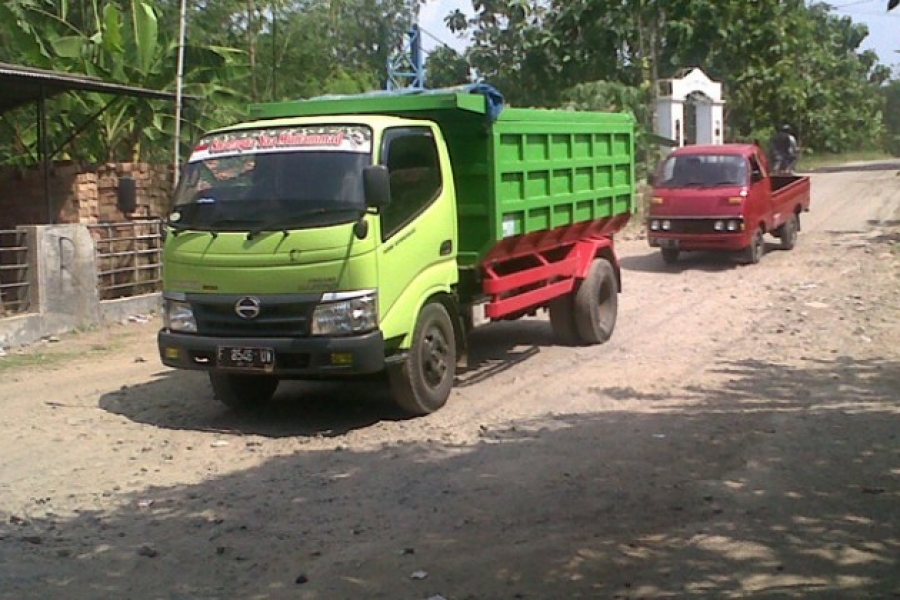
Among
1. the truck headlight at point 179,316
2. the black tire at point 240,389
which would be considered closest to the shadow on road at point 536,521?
the black tire at point 240,389

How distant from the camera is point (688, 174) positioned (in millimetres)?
17078

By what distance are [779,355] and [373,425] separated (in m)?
4.27

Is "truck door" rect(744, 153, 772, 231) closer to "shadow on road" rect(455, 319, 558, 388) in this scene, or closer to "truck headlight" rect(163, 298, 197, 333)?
"shadow on road" rect(455, 319, 558, 388)

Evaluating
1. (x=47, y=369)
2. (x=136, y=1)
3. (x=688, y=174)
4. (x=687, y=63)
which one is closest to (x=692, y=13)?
(x=687, y=63)

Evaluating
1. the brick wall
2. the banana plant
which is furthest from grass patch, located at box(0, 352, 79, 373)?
the banana plant

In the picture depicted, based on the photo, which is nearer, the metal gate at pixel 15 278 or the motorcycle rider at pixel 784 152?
the metal gate at pixel 15 278

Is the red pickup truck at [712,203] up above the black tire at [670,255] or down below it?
above

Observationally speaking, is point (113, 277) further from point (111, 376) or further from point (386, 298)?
point (386, 298)

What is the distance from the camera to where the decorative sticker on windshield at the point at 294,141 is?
26.4 feet

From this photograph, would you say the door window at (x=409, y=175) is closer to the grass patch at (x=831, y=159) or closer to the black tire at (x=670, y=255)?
the black tire at (x=670, y=255)

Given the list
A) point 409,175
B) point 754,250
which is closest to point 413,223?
point 409,175

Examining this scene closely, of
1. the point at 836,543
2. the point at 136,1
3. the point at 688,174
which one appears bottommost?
the point at 836,543

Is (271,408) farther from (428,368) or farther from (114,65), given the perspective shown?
(114,65)

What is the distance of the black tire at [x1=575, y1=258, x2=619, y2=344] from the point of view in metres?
11.1
